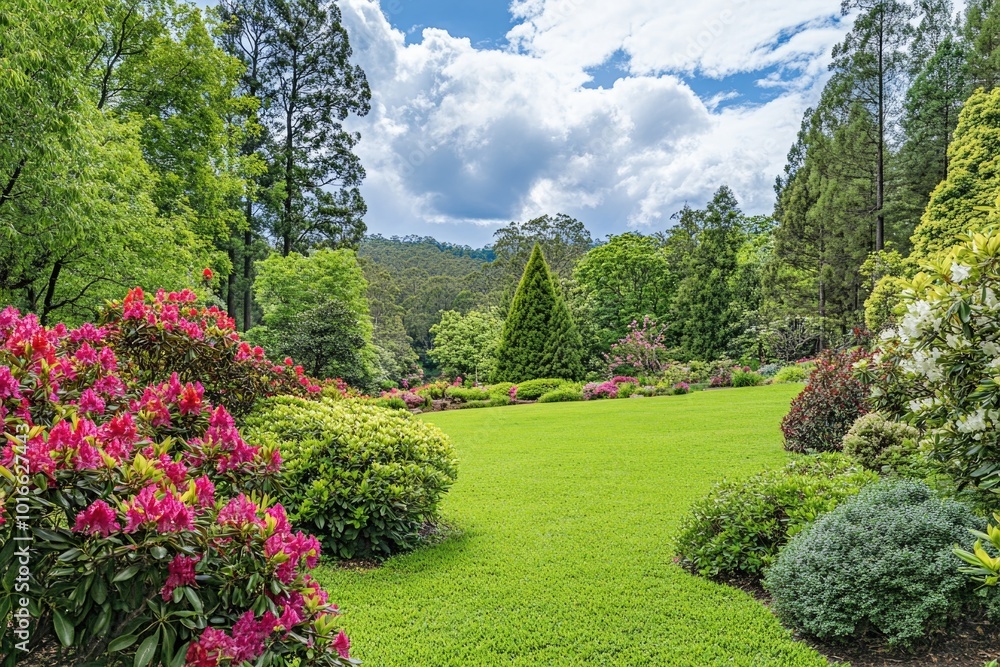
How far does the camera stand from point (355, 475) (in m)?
4.16

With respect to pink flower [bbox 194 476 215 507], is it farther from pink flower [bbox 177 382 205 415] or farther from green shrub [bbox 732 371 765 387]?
green shrub [bbox 732 371 765 387]

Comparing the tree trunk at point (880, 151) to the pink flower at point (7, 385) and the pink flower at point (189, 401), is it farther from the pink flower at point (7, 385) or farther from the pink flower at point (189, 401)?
the pink flower at point (7, 385)

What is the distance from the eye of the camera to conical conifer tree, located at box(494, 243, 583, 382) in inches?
734

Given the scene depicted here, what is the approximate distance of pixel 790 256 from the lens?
24.2 meters

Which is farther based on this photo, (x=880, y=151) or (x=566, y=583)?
(x=880, y=151)

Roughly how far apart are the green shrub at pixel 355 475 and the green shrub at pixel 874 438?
13.4 feet

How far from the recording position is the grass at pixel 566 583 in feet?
9.48

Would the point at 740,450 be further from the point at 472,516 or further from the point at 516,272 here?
the point at 516,272

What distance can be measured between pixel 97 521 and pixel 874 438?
6.42m

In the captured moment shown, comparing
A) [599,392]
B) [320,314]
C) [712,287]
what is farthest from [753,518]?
[712,287]

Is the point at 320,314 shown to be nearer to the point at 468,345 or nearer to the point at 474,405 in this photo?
the point at 474,405

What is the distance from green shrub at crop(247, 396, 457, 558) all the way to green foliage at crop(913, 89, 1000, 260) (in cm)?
1613

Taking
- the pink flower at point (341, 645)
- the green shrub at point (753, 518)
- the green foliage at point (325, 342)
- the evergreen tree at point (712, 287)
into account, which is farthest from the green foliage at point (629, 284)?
the pink flower at point (341, 645)

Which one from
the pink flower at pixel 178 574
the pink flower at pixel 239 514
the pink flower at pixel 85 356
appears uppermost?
the pink flower at pixel 85 356
